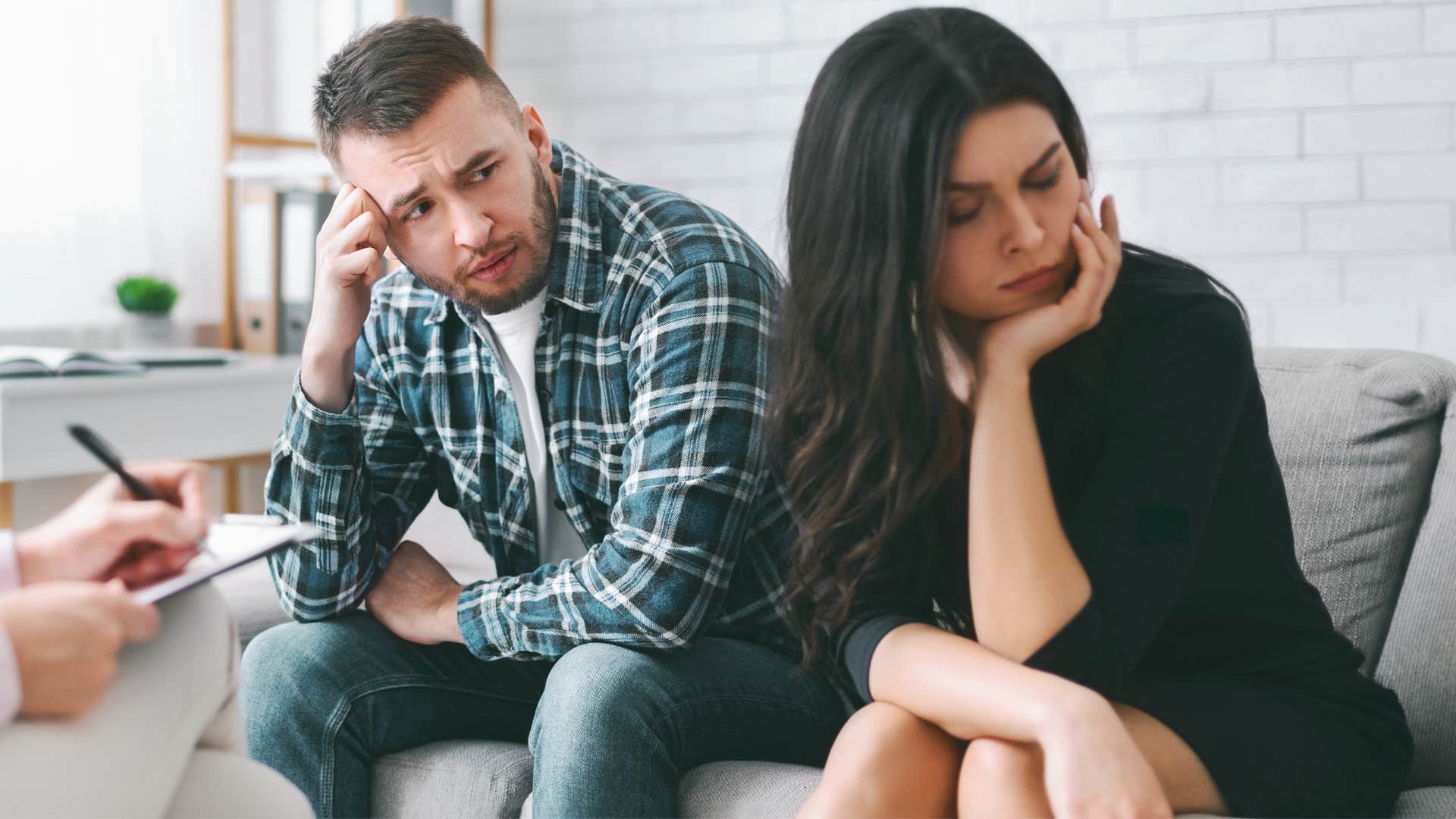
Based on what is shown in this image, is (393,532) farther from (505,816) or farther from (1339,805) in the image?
(1339,805)

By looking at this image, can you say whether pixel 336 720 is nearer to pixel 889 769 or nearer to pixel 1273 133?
pixel 889 769

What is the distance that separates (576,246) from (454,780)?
0.60 meters

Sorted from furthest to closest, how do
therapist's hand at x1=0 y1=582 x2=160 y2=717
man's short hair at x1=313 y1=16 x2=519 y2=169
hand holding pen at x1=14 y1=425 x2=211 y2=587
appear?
1. man's short hair at x1=313 y1=16 x2=519 y2=169
2. hand holding pen at x1=14 y1=425 x2=211 y2=587
3. therapist's hand at x1=0 y1=582 x2=160 y2=717

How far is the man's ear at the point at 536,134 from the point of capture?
1608 millimetres

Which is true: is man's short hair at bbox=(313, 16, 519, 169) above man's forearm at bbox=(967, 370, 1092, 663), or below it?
above

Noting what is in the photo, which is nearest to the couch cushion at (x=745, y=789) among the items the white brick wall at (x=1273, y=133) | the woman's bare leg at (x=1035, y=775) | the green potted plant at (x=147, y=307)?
the woman's bare leg at (x=1035, y=775)

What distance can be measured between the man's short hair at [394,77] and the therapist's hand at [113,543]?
59 centimetres

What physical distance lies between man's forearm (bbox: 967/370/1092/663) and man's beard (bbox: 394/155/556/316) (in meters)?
Answer: 0.59

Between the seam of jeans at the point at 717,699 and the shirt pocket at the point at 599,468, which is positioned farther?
the shirt pocket at the point at 599,468

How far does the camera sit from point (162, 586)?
932 mm

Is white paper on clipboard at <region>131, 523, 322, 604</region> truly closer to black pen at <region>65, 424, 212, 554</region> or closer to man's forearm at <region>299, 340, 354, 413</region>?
black pen at <region>65, 424, 212, 554</region>

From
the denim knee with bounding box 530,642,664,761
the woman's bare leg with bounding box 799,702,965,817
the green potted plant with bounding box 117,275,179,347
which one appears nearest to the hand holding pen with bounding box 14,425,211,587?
the denim knee with bounding box 530,642,664,761

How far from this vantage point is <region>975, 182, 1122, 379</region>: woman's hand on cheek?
117 centimetres

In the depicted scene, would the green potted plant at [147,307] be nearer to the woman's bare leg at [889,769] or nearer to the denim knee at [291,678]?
the denim knee at [291,678]
